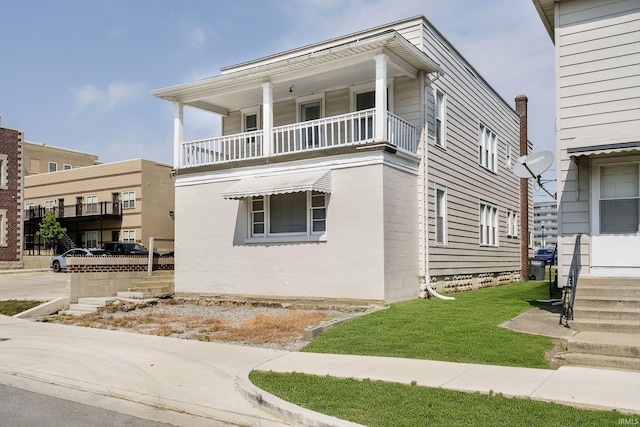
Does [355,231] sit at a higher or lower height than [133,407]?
higher

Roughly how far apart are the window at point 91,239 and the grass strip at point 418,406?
43.8 m

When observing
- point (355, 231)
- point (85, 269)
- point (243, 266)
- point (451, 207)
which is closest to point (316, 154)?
point (355, 231)

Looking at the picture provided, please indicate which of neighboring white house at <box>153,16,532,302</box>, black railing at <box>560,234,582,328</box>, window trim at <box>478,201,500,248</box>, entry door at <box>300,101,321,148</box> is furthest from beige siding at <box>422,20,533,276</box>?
black railing at <box>560,234,582,328</box>

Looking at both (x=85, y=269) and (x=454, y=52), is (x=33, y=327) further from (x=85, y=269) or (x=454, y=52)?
(x=454, y=52)

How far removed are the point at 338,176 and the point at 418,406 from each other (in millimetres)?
9706

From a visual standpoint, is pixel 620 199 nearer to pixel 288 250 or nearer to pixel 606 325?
pixel 606 325

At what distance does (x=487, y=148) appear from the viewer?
77.9 feet

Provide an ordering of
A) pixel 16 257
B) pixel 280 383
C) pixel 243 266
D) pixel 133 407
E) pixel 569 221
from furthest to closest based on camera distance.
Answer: pixel 16 257
pixel 243 266
pixel 569 221
pixel 280 383
pixel 133 407

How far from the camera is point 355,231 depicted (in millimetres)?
15234

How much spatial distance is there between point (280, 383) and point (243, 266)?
966 centimetres

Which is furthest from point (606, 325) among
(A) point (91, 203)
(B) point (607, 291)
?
(A) point (91, 203)

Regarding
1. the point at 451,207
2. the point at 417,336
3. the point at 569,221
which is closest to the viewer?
the point at 417,336

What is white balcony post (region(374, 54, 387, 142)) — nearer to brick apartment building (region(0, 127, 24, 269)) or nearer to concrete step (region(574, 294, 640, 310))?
concrete step (region(574, 294, 640, 310))

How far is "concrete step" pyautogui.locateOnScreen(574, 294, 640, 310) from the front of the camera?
33.0 feet
